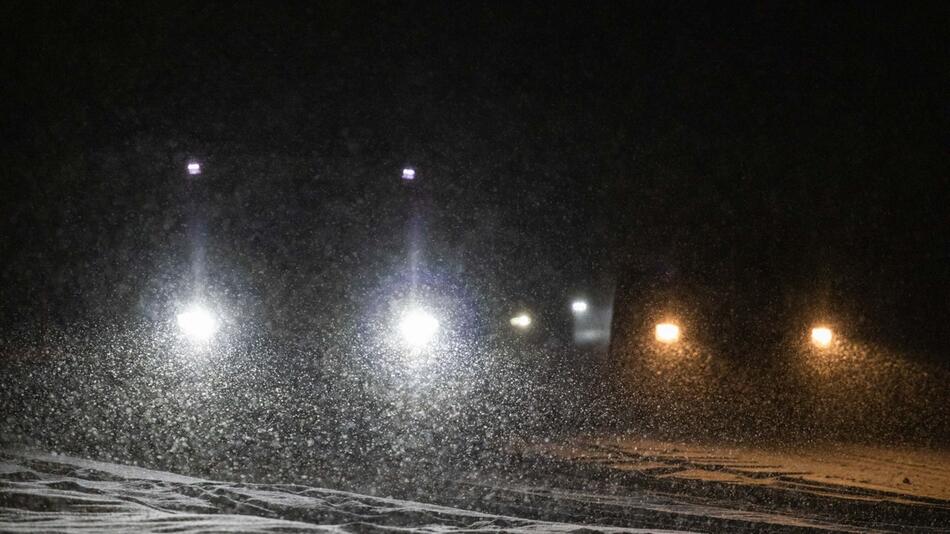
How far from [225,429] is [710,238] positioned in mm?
11869

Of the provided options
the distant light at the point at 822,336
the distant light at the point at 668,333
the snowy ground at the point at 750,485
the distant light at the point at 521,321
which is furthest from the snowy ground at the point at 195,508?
the distant light at the point at 822,336

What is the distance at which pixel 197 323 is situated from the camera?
1844cm

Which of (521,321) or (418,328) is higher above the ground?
(521,321)

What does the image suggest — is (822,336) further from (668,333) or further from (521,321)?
(521,321)

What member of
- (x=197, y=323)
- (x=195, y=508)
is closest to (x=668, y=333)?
(x=197, y=323)

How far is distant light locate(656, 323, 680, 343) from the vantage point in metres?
17.1

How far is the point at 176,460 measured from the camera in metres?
6.10

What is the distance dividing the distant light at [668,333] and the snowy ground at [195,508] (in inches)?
517

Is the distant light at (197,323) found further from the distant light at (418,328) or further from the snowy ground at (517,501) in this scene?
the snowy ground at (517,501)

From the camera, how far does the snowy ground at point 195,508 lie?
3805mm

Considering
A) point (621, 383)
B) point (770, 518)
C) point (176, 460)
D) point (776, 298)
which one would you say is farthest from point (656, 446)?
point (776, 298)

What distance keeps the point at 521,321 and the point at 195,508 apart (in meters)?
14.5

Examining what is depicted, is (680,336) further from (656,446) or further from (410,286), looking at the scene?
(656,446)

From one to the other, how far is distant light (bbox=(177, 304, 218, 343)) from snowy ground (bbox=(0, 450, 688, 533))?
12.6 m
